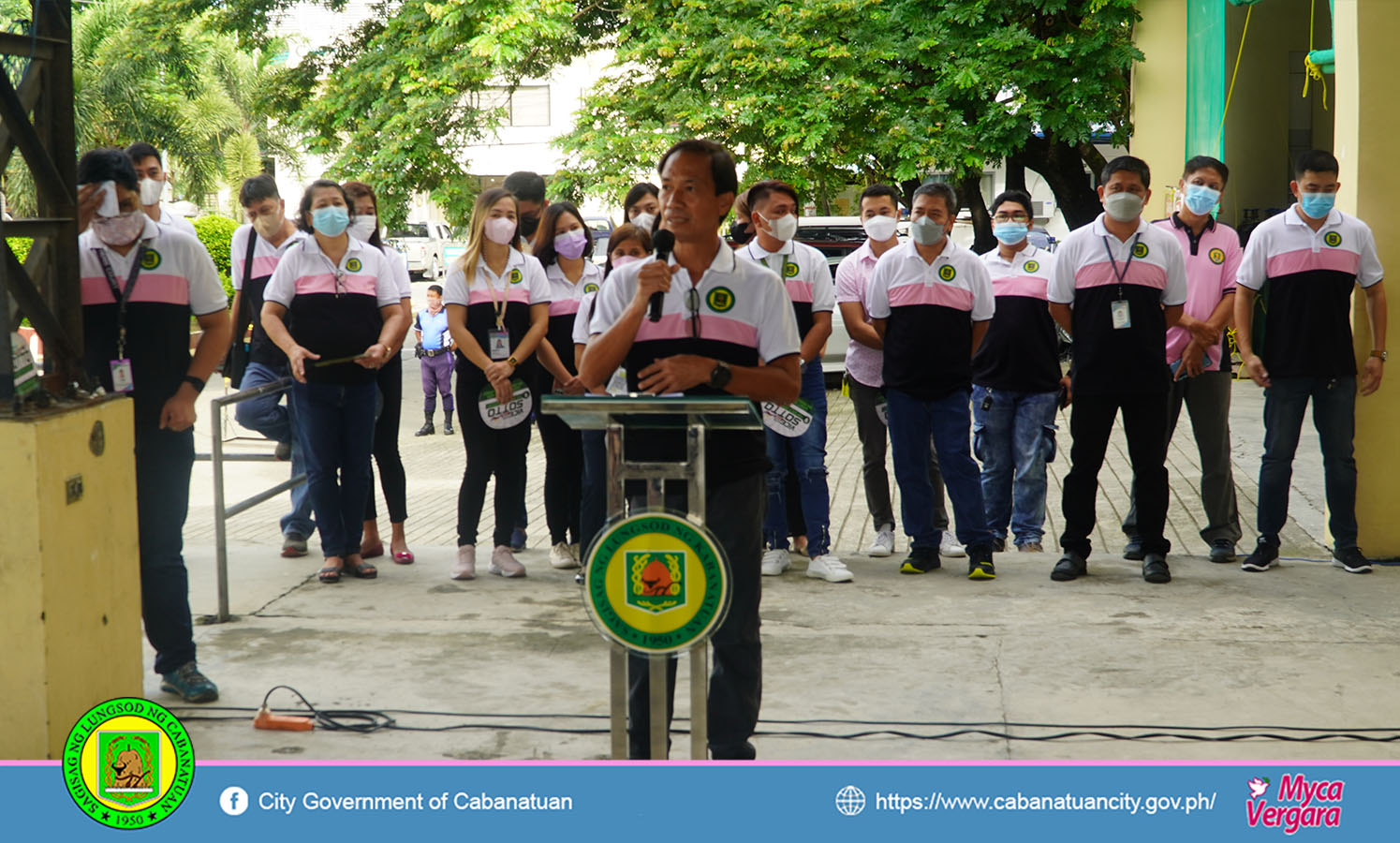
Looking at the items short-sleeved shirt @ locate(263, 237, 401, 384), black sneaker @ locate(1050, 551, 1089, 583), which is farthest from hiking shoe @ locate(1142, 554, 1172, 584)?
short-sleeved shirt @ locate(263, 237, 401, 384)

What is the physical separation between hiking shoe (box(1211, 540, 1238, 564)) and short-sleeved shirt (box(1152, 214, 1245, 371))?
0.88 metres

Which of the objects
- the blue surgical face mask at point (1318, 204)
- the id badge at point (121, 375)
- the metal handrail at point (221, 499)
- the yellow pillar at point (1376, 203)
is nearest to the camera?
the id badge at point (121, 375)

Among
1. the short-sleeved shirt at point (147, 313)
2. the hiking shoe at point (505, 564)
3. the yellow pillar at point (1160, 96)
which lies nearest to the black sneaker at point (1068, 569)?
the hiking shoe at point (505, 564)

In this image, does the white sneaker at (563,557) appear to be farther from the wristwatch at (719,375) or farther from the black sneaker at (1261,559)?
the wristwatch at (719,375)

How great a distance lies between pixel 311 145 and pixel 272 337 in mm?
11780

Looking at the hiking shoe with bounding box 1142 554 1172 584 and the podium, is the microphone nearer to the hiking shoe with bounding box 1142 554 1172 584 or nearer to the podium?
the podium

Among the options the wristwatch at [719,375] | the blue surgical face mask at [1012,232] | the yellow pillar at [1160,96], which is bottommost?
the wristwatch at [719,375]

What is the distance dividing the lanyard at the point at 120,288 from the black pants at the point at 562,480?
2.56 metres

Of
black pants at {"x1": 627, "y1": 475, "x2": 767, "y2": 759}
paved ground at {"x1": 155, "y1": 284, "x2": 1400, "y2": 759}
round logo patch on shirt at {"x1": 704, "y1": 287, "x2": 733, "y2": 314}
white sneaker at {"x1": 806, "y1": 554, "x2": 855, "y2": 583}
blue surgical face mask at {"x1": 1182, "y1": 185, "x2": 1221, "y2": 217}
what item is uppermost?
blue surgical face mask at {"x1": 1182, "y1": 185, "x2": 1221, "y2": 217}

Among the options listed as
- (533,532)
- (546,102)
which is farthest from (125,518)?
(546,102)

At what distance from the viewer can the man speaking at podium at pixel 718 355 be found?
370 centimetres

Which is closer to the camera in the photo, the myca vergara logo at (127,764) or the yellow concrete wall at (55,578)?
the myca vergara logo at (127,764)

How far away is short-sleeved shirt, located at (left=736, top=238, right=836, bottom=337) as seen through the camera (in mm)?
6797

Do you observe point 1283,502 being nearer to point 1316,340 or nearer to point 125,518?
point 1316,340
